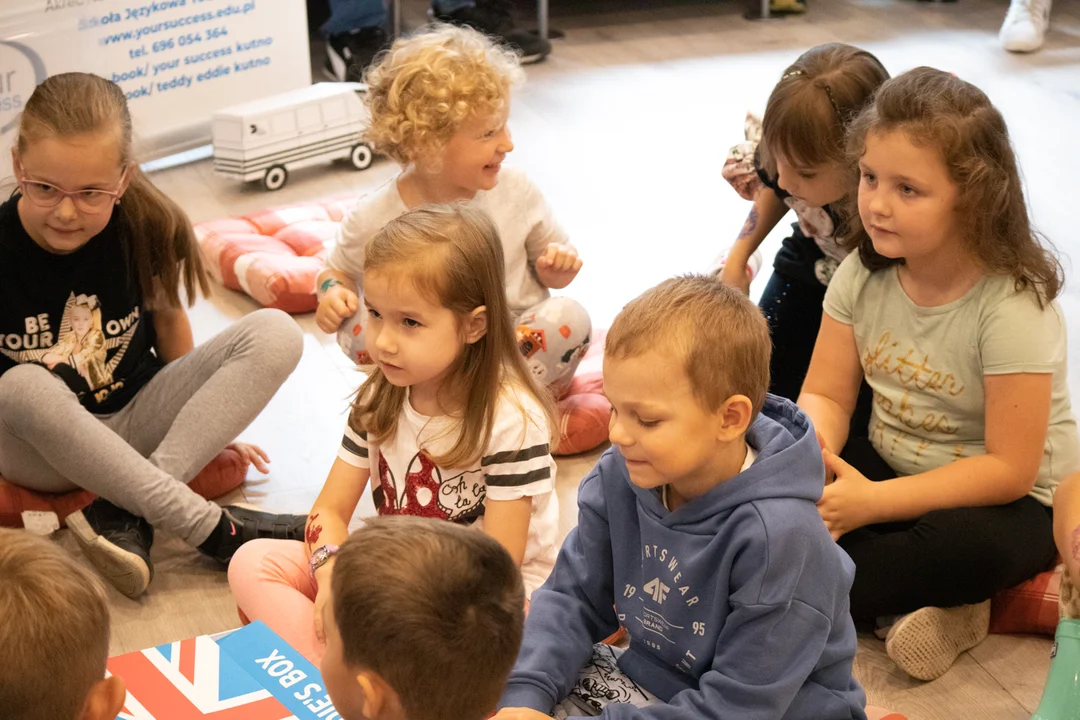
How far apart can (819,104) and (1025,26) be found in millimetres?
2924

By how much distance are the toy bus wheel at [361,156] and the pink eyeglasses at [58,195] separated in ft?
5.26

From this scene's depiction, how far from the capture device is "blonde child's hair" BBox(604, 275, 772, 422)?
3.86 feet

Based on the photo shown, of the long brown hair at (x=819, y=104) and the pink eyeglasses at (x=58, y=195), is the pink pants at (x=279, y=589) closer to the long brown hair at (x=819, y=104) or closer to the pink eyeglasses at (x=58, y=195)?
the pink eyeglasses at (x=58, y=195)

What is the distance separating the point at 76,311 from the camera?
1.87 m

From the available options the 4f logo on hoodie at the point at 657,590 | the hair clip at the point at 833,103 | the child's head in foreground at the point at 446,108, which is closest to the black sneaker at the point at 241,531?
the child's head in foreground at the point at 446,108

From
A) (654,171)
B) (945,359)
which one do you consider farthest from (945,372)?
(654,171)

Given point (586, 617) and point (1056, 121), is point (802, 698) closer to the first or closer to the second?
point (586, 617)

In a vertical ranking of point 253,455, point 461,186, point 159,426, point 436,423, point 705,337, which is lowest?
point 253,455

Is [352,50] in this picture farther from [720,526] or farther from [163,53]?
[720,526]

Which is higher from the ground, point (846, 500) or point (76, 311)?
point (76, 311)

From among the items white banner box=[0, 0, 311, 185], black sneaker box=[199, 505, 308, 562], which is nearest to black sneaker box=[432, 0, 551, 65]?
white banner box=[0, 0, 311, 185]

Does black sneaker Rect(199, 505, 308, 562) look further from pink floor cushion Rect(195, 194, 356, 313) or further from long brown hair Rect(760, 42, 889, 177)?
long brown hair Rect(760, 42, 889, 177)

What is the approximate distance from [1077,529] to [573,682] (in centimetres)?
62

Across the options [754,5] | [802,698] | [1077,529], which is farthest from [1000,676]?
[754,5]
